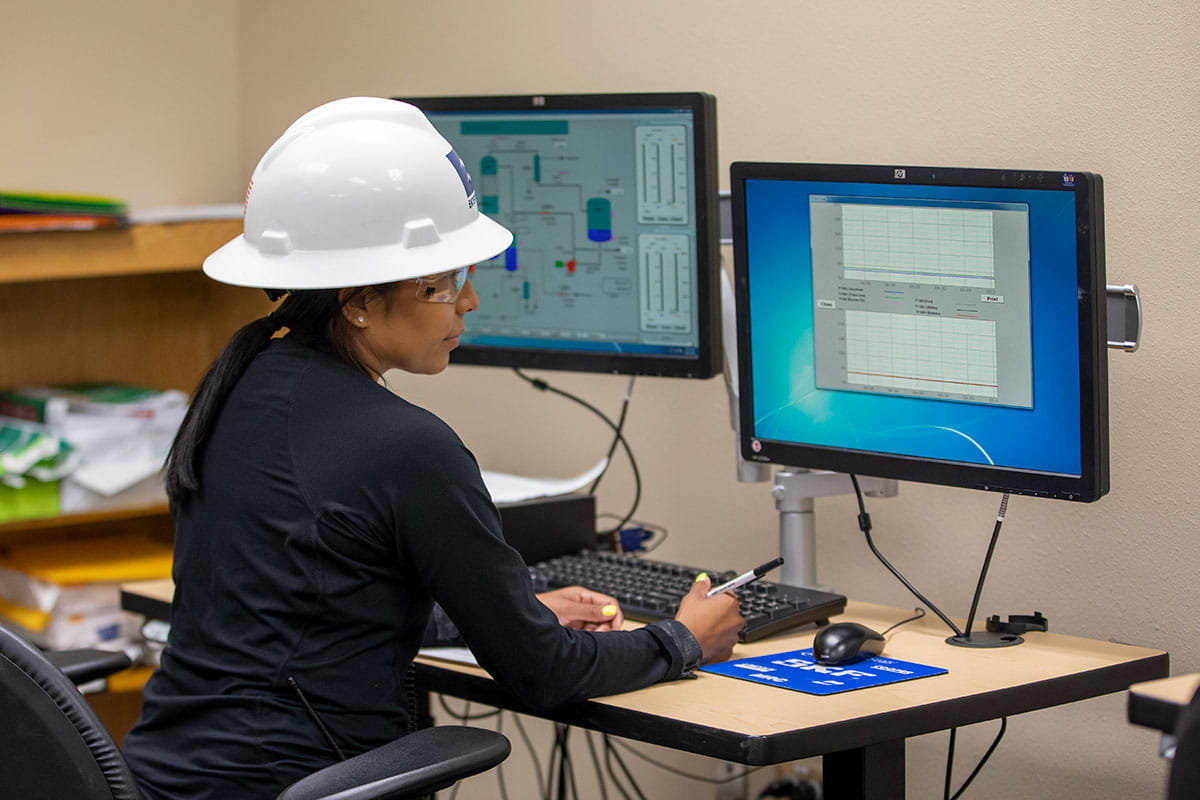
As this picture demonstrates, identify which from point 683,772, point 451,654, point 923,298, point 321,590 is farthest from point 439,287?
point 683,772

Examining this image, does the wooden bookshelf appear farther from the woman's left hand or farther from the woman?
the woman's left hand

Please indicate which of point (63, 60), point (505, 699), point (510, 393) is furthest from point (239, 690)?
point (63, 60)

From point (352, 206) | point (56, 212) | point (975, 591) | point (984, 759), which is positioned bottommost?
point (984, 759)

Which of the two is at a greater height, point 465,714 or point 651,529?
point 651,529

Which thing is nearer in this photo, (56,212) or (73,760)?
(73,760)

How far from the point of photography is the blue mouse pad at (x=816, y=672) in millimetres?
1524

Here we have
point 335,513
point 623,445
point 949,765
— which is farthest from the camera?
point 623,445

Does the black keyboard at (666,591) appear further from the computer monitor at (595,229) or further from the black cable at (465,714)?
the black cable at (465,714)

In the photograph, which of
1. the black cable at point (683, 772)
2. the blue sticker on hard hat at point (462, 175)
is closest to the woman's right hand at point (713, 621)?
the blue sticker on hard hat at point (462, 175)

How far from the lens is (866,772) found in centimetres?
150

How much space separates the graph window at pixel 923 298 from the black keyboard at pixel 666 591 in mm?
268

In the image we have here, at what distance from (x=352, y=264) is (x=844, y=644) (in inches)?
26.5

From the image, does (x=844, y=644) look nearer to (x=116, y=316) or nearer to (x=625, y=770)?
(x=625, y=770)

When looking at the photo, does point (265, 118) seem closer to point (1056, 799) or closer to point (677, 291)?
point (677, 291)
